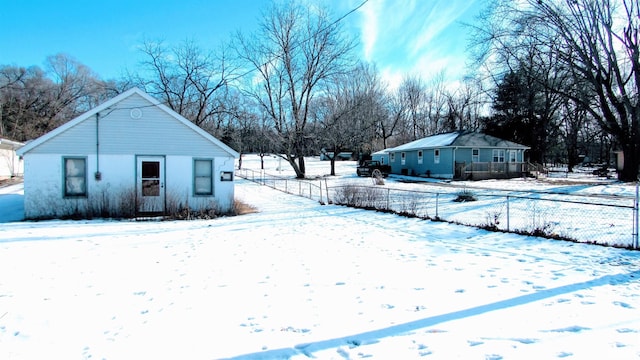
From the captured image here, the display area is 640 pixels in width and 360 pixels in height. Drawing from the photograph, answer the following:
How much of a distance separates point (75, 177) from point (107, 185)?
3.51 feet

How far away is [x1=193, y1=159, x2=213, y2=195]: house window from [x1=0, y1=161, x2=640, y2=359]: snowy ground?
5260 millimetres

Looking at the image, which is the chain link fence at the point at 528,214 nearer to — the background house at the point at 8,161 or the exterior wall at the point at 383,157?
the background house at the point at 8,161

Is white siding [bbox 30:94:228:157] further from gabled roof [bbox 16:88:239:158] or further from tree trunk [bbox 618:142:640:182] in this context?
tree trunk [bbox 618:142:640:182]

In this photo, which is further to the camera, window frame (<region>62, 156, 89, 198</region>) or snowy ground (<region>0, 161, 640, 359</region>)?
window frame (<region>62, 156, 89, 198</region>)

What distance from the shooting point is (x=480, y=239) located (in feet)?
27.8

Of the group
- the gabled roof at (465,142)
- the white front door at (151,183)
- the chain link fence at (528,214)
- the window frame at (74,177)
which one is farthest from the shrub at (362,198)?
the gabled roof at (465,142)

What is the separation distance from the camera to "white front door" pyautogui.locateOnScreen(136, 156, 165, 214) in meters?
13.0

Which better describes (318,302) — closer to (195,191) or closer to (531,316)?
(531,316)

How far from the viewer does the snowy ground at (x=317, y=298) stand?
11.5 ft

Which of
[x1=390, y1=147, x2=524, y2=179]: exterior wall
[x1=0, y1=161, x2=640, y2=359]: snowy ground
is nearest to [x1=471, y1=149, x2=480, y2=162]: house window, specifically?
[x1=390, y1=147, x2=524, y2=179]: exterior wall

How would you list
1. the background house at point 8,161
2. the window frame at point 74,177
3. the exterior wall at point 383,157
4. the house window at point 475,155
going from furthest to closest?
1. the exterior wall at point 383,157
2. the house window at point 475,155
3. the background house at point 8,161
4. the window frame at point 74,177

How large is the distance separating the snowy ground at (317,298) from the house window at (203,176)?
5260 mm

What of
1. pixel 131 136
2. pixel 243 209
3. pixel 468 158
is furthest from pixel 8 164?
pixel 468 158

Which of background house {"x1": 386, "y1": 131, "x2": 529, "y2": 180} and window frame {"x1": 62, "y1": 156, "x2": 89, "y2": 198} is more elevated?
background house {"x1": 386, "y1": 131, "x2": 529, "y2": 180}
